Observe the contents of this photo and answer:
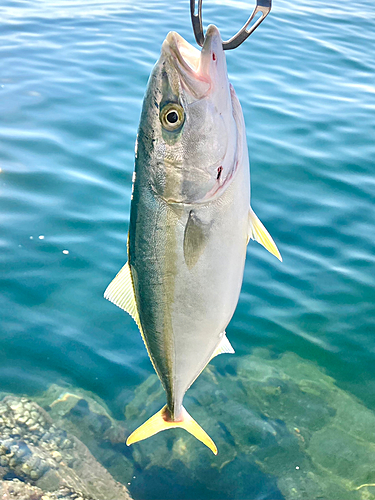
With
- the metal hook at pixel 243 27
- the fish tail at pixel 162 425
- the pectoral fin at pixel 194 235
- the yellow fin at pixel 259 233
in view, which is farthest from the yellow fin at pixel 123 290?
the metal hook at pixel 243 27

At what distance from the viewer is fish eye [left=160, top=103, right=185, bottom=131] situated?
2.02 m

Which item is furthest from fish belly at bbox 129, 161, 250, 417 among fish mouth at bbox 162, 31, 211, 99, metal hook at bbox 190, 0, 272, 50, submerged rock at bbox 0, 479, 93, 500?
submerged rock at bbox 0, 479, 93, 500

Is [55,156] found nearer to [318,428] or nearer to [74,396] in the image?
[74,396]

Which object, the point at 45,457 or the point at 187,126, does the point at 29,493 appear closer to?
the point at 45,457

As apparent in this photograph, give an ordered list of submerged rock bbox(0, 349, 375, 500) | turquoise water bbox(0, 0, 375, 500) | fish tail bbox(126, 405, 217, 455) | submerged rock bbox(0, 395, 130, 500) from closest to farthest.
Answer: fish tail bbox(126, 405, 217, 455)
submerged rock bbox(0, 395, 130, 500)
submerged rock bbox(0, 349, 375, 500)
turquoise water bbox(0, 0, 375, 500)

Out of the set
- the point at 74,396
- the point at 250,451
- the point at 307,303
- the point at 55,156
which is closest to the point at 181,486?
the point at 250,451

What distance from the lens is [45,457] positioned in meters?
4.03

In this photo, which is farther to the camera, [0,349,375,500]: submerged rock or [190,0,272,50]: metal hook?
[0,349,375,500]: submerged rock

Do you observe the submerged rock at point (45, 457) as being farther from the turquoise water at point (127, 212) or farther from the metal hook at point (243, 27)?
the metal hook at point (243, 27)

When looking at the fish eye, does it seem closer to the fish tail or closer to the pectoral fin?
the pectoral fin

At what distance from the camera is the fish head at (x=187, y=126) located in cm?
202

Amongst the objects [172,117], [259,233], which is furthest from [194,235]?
[172,117]

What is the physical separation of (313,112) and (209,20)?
521 cm

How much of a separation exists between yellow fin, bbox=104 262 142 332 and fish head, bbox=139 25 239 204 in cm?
40
